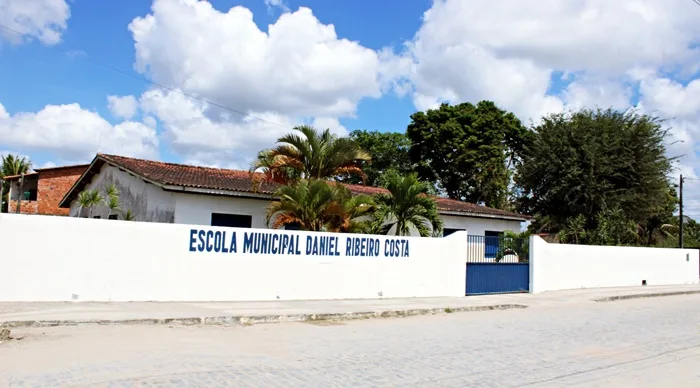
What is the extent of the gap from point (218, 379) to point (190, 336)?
3201 mm

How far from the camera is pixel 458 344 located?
32.3 ft

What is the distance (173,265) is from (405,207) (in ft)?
26.8

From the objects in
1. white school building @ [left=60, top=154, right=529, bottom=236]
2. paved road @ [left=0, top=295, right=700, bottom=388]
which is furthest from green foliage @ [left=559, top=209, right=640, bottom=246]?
paved road @ [left=0, top=295, right=700, bottom=388]

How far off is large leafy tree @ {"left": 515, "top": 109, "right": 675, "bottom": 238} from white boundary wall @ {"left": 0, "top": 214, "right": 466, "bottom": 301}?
58.8 feet

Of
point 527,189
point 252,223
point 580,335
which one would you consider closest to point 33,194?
point 252,223

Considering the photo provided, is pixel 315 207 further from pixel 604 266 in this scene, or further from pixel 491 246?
pixel 604 266

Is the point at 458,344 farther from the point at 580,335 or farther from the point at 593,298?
the point at 593,298

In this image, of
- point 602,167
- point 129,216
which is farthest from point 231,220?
point 602,167

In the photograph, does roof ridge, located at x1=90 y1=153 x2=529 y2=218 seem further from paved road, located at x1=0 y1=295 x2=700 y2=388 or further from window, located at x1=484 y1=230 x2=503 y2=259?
paved road, located at x1=0 y1=295 x2=700 y2=388

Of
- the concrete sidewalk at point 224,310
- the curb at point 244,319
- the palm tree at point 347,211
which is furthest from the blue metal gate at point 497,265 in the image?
the curb at point 244,319

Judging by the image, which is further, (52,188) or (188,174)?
(52,188)

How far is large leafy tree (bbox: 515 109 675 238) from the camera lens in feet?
104

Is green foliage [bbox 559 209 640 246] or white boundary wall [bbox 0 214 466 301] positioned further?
green foliage [bbox 559 209 640 246]

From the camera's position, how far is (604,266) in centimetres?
2489
